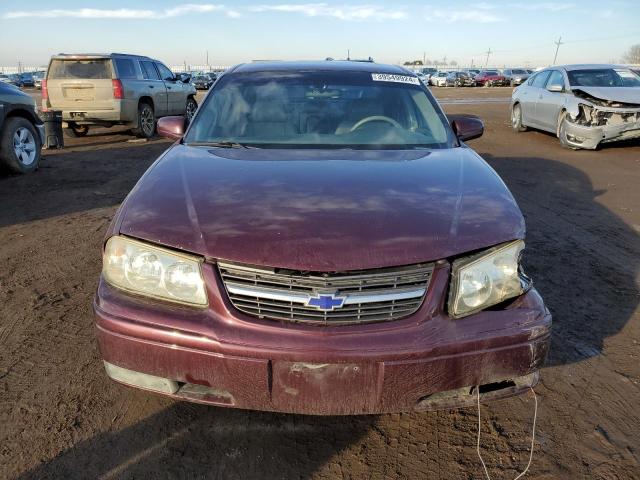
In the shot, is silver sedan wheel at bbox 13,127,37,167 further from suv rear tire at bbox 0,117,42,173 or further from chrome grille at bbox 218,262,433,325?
chrome grille at bbox 218,262,433,325

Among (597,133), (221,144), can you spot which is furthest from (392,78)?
(597,133)

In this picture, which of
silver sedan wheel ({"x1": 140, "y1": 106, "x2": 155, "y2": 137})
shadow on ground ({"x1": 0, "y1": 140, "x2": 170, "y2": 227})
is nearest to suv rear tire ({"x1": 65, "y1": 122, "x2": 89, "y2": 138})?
silver sedan wheel ({"x1": 140, "y1": 106, "x2": 155, "y2": 137})

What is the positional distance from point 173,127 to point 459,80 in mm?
47832

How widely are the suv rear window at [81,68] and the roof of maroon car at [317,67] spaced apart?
8401 millimetres

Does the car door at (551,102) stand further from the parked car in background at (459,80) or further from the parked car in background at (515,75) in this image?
the parked car in background at (459,80)

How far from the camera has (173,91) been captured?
1357cm

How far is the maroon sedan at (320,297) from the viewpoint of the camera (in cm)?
184

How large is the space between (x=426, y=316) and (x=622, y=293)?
262 cm

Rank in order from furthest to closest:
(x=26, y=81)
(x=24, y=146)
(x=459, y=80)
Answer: (x=26, y=81) → (x=459, y=80) → (x=24, y=146)

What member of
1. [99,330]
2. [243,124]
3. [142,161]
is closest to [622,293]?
[243,124]

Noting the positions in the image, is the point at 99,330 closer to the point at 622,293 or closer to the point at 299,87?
the point at 299,87

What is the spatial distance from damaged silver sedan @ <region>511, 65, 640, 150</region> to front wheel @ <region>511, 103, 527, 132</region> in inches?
21.6

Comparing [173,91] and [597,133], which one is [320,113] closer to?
[597,133]

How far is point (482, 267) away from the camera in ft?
6.56
